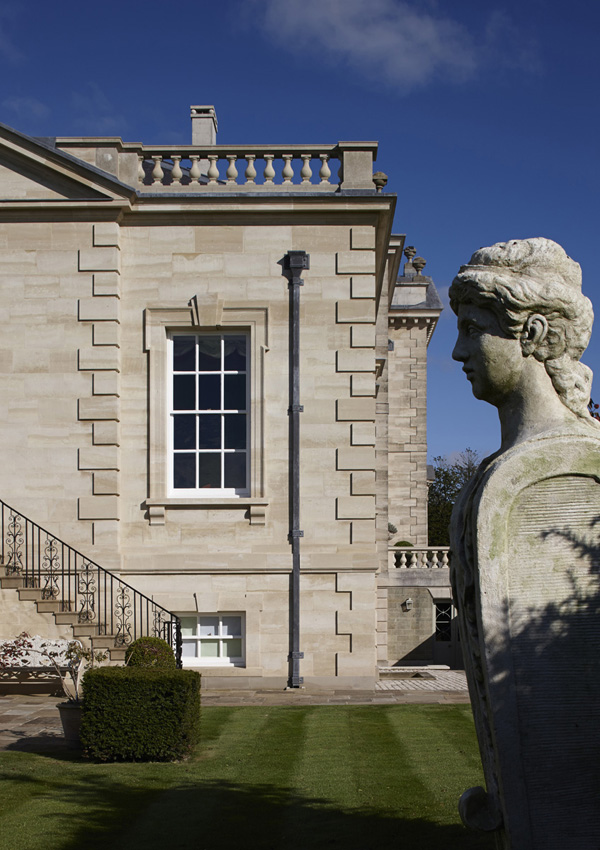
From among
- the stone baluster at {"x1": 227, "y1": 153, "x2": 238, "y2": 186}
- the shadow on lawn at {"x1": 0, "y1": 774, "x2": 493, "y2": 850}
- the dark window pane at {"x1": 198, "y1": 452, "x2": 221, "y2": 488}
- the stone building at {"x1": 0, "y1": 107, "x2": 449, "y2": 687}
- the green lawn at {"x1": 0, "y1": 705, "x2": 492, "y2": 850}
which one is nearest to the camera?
the shadow on lawn at {"x1": 0, "y1": 774, "x2": 493, "y2": 850}

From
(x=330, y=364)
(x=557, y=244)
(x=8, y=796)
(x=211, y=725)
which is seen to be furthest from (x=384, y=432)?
(x=557, y=244)

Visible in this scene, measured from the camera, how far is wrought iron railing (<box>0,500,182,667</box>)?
1560 cm

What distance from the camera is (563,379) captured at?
3793mm

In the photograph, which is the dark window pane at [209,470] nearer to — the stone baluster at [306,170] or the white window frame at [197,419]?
the white window frame at [197,419]

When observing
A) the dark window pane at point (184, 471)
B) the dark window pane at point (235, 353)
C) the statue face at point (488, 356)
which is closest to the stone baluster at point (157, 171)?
the dark window pane at point (235, 353)

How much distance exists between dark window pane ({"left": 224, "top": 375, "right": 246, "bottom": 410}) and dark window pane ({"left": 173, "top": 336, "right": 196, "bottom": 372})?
691 mm

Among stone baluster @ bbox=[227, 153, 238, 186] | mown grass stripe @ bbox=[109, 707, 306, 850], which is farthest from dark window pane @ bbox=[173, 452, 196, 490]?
mown grass stripe @ bbox=[109, 707, 306, 850]

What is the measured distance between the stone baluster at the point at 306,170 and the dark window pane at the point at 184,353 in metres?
3.37

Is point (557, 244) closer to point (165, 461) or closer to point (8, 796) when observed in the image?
point (8, 796)

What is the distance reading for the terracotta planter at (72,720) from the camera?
9.98m

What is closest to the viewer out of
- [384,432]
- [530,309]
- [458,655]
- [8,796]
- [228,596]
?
[530,309]

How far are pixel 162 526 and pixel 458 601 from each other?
1288 cm

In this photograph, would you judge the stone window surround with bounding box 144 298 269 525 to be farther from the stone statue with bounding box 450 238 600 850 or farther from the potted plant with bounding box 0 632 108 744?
the stone statue with bounding box 450 238 600 850

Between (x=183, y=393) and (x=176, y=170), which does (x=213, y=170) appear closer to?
(x=176, y=170)
